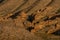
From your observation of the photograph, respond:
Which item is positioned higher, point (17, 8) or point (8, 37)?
point (17, 8)

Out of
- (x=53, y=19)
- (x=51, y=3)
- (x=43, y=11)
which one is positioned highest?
(x=51, y=3)

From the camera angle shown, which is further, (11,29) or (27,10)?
(27,10)

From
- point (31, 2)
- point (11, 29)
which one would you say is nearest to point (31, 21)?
point (11, 29)

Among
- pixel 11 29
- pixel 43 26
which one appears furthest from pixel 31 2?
pixel 11 29

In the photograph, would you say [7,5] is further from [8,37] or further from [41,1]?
[8,37]

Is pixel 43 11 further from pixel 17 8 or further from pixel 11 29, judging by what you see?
pixel 11 29

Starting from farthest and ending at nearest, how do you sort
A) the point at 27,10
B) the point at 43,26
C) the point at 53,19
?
1. the point at 27,10
2. the point at 53,19
3. the point at 43,26

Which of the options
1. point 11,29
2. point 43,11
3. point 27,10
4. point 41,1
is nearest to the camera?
point 11,29
